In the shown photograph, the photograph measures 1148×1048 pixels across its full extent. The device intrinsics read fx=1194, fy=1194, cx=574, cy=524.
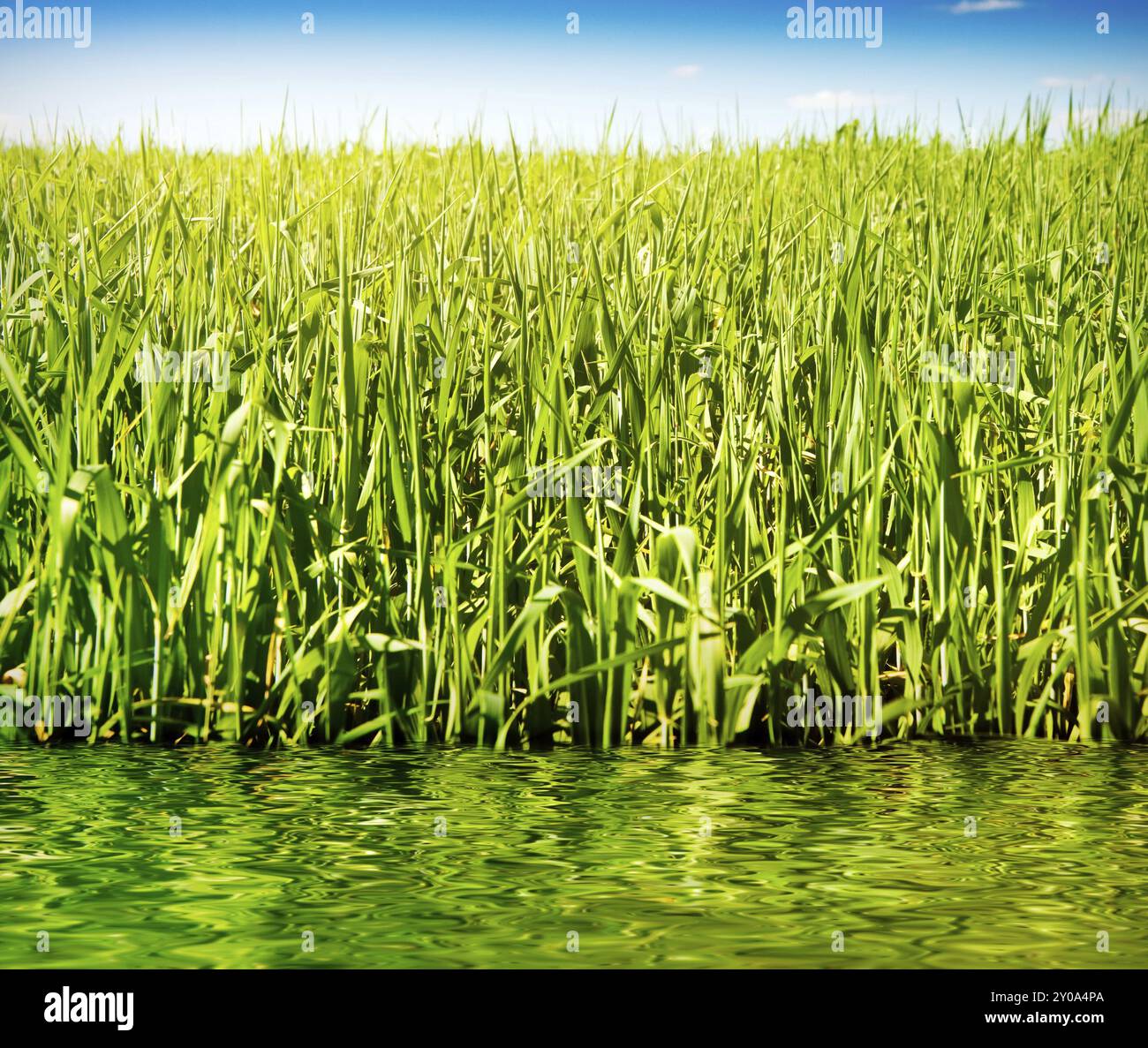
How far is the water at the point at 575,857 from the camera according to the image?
5.78ft

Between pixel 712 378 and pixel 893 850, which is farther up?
pixel 712 378

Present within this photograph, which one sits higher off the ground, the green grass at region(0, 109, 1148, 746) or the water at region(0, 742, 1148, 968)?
the green grass at region(0, 109, 1148, 746)

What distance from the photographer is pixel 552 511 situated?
295 centimetres

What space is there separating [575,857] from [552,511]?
107cm

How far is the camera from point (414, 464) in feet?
9.38

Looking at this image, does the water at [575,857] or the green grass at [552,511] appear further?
the green grass at [552,511]

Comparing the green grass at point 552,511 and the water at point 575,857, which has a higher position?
the green grass at point 552,511

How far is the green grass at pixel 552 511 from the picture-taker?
2781mm

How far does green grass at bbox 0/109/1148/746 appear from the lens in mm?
2781

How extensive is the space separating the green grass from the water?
17 centimetres

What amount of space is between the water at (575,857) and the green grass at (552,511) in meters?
0.17
